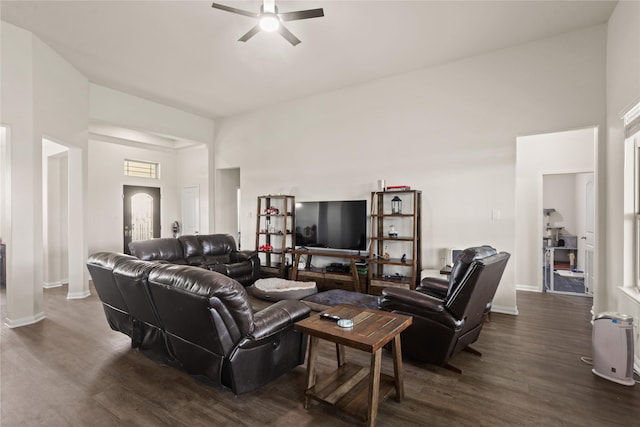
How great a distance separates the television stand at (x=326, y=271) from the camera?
511cm

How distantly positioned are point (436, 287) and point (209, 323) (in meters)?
2.46

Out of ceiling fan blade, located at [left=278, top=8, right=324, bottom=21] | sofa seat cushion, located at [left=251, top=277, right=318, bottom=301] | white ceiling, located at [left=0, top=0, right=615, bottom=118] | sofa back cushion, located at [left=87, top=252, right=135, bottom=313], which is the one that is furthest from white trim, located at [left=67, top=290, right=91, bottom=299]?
ceiling fan blade, located at [left=278, top=8, right=324, bottom=21]

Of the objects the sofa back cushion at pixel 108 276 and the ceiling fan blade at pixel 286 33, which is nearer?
the sofa back cushion at pixel 108 276

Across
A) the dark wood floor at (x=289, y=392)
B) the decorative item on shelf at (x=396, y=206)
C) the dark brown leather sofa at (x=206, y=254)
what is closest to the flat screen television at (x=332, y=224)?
the decorative item on shelf at (x=396, y=206)

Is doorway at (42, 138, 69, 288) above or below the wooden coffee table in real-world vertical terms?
above

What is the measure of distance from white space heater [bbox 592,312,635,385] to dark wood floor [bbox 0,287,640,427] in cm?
9

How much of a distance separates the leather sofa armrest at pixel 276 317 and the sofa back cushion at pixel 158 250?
3309 mm

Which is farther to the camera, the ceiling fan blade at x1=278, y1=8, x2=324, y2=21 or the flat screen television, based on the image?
the flat screen television

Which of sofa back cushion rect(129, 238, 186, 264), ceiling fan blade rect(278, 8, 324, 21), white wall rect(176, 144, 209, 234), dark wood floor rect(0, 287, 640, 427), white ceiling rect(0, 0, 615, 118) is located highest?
white ceiling rect(0, 0, 615, 118)

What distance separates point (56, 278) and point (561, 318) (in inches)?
325

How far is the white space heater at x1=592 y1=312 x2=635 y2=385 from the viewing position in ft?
8.42

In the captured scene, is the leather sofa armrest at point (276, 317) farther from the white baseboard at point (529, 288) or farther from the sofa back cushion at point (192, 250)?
the white baseboard at point (529, 288)

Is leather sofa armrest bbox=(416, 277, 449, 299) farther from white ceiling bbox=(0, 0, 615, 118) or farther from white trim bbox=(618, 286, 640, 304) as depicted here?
white ceiling bbox=(0, 0, 615, 118)

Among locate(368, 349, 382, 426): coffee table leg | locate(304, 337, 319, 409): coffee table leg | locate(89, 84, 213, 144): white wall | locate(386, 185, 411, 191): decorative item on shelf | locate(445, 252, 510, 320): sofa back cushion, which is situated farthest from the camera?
locate(89, 84, 213, 144): white wall
